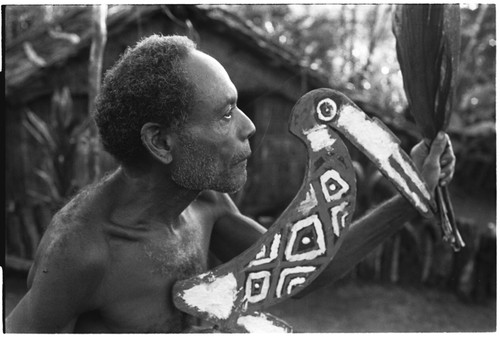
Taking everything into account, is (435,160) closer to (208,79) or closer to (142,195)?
(208,79)

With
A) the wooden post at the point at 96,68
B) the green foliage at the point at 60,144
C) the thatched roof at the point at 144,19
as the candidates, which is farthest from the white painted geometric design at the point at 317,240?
the thatched roof at the point at 144,19

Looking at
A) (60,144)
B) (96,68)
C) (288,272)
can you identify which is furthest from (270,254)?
(60,144)

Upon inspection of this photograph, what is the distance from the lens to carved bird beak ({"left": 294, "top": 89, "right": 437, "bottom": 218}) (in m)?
1.72

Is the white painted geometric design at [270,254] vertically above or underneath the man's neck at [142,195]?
underneath

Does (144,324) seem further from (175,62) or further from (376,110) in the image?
(376,110)

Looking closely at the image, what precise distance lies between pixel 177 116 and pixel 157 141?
Answer: 75mm

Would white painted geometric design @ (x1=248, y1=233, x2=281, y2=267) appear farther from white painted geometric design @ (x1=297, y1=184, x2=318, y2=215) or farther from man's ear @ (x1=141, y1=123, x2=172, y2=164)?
man's ear @ (x1=141, y1=123, x2=172, y2=164)

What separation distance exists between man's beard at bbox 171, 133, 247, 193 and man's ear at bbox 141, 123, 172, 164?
0.08 feet

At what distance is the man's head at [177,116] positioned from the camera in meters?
1.53

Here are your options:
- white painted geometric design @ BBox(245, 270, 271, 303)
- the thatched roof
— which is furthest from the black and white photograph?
the thatched roof

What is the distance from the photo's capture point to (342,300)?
581 centimetres

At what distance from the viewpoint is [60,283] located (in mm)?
1506

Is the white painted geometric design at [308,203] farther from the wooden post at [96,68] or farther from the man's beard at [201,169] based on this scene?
the wooden post at [96,68]

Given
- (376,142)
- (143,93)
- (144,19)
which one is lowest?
(376,142)
